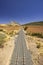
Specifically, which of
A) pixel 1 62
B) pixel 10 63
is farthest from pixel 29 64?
pixel 1 62

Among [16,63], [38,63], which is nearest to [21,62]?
[16,63]

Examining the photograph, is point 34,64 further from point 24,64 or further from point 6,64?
point 6,64

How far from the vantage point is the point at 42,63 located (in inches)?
447

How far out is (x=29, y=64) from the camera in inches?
415

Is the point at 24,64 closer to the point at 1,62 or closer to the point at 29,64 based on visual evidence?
the point at 29,64

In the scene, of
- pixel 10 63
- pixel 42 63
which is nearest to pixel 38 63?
pixel 42 63

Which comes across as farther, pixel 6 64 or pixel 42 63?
pixel 42 63

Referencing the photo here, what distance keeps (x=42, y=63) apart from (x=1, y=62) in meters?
2.81

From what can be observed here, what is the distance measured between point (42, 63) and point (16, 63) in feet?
6.44

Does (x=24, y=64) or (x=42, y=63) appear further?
(x=42, y=63)

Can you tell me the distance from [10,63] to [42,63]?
2.27m

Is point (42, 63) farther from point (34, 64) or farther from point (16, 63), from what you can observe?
point (16, 63)

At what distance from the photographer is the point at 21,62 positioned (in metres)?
10.8

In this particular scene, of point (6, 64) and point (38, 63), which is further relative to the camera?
point (38, 63)
